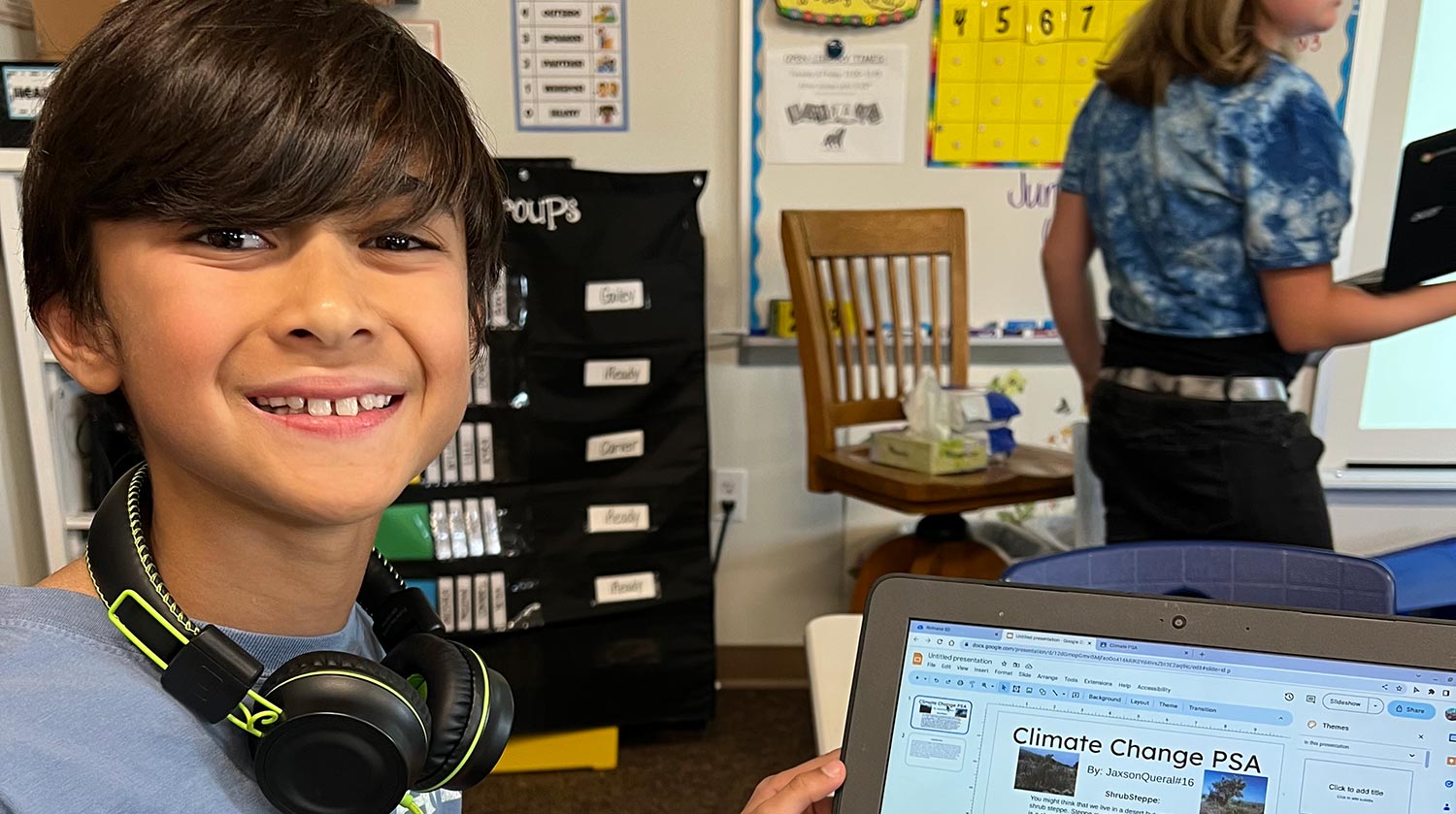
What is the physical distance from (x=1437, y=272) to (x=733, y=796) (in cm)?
149

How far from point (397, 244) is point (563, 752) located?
1.69 m

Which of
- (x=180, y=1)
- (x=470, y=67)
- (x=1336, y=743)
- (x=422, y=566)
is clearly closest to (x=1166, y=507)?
(x=1336, y=743)

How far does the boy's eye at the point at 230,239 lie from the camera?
534mm

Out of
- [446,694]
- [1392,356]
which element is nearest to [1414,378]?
[1392,356]

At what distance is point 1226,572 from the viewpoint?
94cm

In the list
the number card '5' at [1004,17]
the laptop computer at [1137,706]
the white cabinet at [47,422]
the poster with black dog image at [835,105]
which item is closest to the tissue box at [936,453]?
the poster with black dog image at [835,105]

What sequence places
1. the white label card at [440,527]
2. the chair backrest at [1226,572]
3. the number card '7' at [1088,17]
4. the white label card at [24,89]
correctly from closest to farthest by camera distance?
1. the chair backrest at [1226,572]
2. the white label card at [24,89]
3. the white label card at [440,527]
4. the number card '7' at [1088,17]

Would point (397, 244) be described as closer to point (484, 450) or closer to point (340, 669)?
point (340, 669)

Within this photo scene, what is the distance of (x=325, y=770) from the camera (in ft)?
1.74

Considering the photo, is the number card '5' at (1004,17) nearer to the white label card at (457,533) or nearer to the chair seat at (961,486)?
the chair seat at (961,486)

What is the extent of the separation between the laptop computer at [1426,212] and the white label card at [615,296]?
3.91 feet

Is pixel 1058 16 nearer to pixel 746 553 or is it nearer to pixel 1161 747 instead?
pixel 746 553

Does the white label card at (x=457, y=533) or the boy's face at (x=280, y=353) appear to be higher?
the boy's face at (x=280, y=353)

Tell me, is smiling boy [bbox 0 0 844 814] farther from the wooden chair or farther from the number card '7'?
the number card '7'
